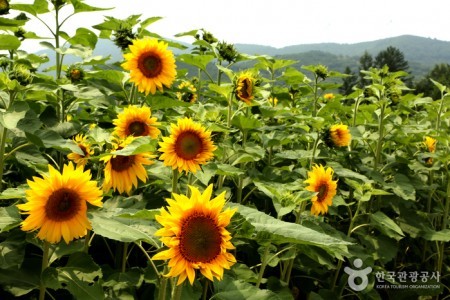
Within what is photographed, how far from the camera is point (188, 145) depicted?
170cm

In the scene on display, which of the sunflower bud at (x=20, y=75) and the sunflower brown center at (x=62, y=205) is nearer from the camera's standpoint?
the sunflower brown center at (x=62, y=205)

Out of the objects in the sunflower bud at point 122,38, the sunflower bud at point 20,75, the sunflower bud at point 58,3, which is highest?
the sunflower bud at point 58,3

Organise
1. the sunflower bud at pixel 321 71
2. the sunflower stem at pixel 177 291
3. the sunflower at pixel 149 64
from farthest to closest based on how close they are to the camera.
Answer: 1. the sunflower bud at pixel 321 71
2. the sunflower at pixel 149 64
3. the sunflower stem at pixel 177 291

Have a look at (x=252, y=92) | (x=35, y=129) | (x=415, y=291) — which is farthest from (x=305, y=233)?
(x=415, y=291)

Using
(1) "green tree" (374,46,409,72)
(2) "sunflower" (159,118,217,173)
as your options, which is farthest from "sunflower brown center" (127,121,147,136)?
(1) "green tree" (374,46,409,72)

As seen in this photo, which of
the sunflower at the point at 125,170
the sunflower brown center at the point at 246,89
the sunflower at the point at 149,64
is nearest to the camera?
the sunflower at the point at 125,170

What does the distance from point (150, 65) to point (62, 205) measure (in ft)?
4.14

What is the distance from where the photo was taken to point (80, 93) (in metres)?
2.20

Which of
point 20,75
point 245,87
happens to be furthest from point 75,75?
point 245,87

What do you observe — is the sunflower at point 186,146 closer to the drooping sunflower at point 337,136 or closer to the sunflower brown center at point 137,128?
the sunflower brown center at point 137,128

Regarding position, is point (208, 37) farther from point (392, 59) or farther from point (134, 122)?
point (392, 59)

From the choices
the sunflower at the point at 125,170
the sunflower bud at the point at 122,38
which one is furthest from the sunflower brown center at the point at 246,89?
the sunflower at the point at 125,170

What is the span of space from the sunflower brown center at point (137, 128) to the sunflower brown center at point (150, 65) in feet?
1.42

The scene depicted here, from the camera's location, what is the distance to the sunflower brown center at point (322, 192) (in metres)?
2.49
